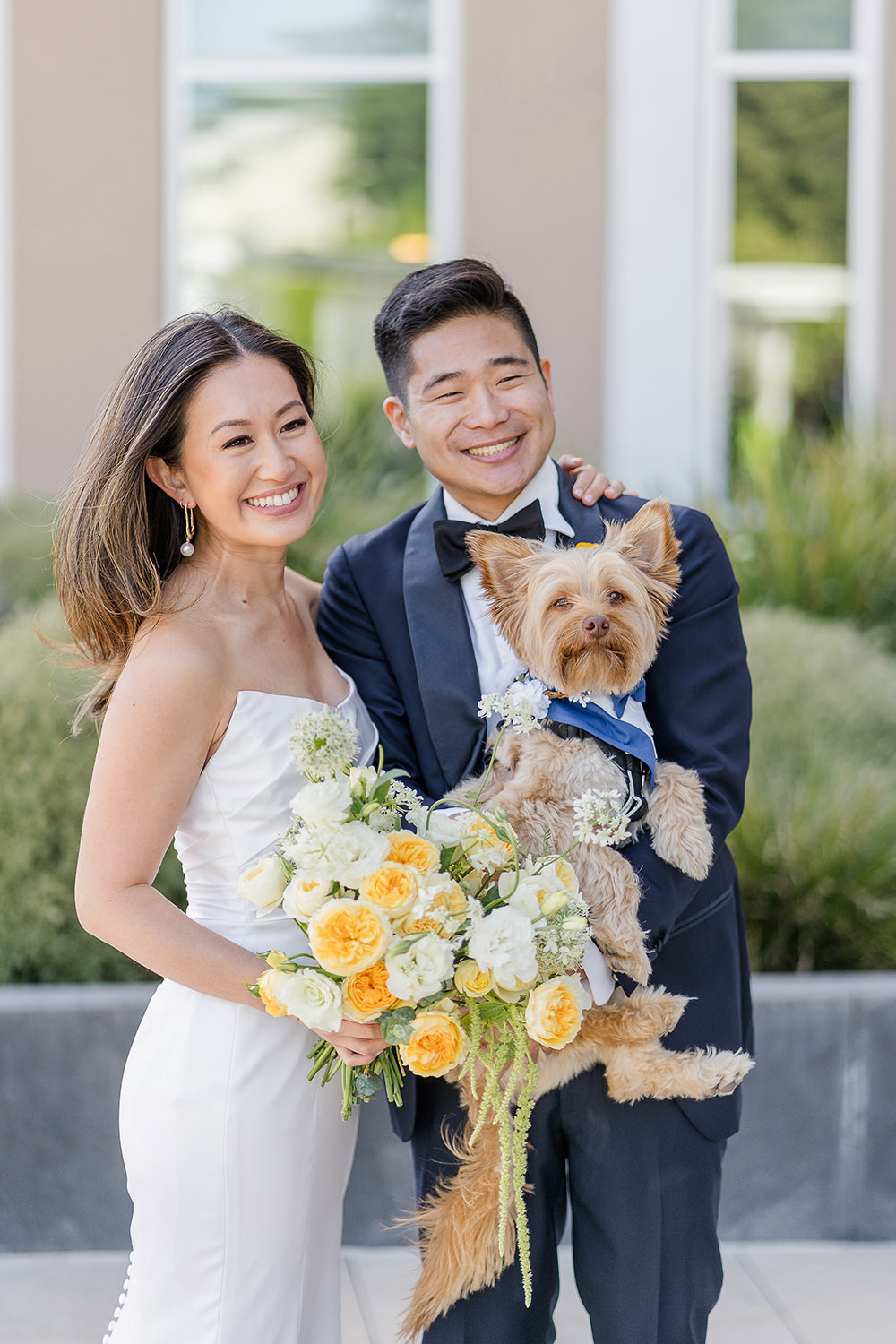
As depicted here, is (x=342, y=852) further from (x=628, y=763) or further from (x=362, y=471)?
(x=362, y=471)

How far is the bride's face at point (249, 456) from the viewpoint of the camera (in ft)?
7.30

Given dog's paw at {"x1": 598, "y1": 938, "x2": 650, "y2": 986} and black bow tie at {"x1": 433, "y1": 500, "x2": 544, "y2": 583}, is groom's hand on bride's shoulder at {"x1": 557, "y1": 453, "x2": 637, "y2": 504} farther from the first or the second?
dog's paw at {"x1": 598, "y1": 938, "x2": 650, "y2": 986}

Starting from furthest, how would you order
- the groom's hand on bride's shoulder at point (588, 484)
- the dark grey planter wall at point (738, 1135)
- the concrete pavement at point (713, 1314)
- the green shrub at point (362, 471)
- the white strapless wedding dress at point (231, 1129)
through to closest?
the green shrub at point (362, 471), the dark grey planter wall at point (738, 1135), the concrete pavement at point (713, 1314), the groom's hand on bride's shoulder at point (588, 484), the white strapless wedding dress at point (231, 1129)

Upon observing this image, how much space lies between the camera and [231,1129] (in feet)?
7.15

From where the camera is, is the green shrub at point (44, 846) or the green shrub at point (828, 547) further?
the green shrub at point (828, 547)

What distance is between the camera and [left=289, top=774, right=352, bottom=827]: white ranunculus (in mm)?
1865

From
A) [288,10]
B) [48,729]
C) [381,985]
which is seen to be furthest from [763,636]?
[288,10]

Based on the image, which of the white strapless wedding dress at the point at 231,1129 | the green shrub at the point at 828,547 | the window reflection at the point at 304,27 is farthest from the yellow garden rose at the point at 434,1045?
the window reflection at the point at 304,27

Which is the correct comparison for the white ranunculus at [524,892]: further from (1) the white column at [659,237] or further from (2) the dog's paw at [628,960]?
(1) the white column at [659,237]

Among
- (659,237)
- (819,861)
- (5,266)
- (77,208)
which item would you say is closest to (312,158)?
(77,208)

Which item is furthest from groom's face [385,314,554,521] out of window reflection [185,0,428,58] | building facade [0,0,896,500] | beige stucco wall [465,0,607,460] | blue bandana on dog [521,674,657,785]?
window reflection [185,0,428,58]

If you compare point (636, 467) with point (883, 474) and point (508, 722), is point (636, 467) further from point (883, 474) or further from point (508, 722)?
point (508, 722)

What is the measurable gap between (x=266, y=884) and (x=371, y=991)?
0.78ft

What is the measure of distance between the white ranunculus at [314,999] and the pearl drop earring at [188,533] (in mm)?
818
